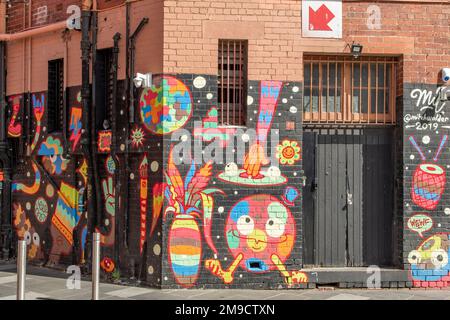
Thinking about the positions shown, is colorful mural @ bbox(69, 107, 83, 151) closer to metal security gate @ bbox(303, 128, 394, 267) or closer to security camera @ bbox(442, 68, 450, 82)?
metal security gate @ bbox(303, 128, 394, 267)

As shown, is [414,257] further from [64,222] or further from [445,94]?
[64,222]

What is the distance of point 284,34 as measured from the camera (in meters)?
8.62

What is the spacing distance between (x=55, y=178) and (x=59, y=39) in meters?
2.71

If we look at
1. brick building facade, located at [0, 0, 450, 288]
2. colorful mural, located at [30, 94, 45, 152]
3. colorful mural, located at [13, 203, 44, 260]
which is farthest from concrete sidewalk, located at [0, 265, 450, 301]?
colorful mural, located at [30, 94, 45, 152]

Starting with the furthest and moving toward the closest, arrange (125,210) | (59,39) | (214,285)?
(59,39)
(125,210)
(214,285)

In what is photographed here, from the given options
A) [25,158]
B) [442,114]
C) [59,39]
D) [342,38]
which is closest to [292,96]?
[342,38]

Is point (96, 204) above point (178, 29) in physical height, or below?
below

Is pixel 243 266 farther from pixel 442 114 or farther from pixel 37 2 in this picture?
pixel 37 2

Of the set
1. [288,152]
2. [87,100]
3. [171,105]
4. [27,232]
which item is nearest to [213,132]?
[171,105]

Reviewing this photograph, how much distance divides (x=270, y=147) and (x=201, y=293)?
2.58 m

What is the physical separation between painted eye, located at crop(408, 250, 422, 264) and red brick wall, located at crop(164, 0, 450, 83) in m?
2.89

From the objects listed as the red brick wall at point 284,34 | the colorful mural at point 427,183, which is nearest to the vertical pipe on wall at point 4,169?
the red brick wall at point 284,34

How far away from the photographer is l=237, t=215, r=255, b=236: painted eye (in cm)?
845

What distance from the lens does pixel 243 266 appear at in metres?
8.43
